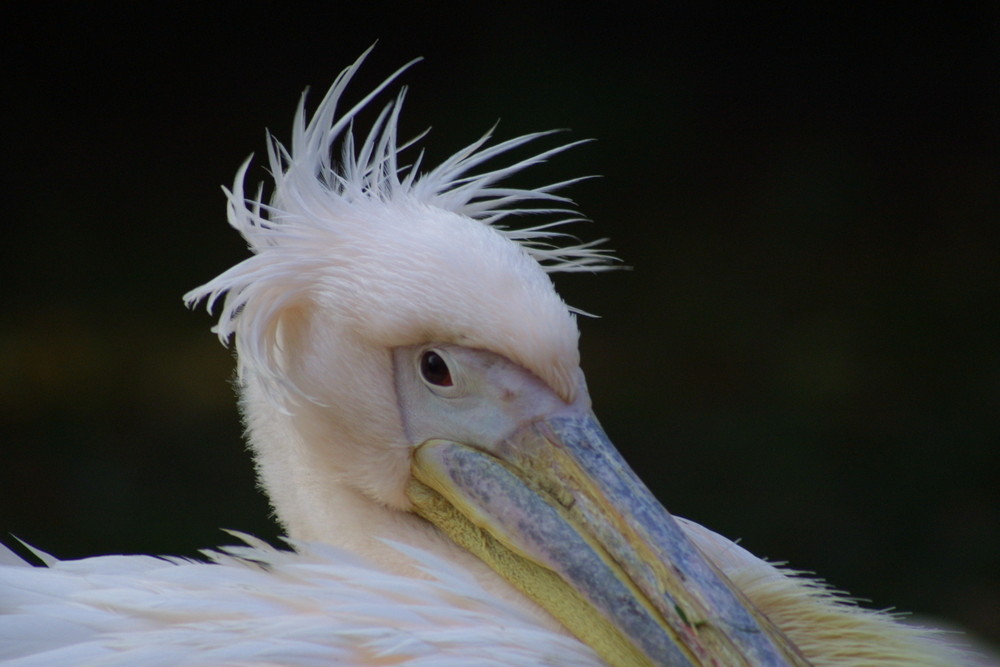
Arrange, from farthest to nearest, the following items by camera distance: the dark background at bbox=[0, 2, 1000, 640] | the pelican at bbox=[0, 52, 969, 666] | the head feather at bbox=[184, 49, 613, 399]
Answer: the dark background at bbox=[0, 2, 1000, 640] → the head feather at bbox=[184, 49, 613, 399] → the pelican at bbox=[0, 52, 969, 666]

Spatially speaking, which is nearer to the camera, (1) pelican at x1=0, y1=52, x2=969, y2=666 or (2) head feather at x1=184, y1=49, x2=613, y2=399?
(1) pelican at x1=0, y1=52, x2=969, y2=666

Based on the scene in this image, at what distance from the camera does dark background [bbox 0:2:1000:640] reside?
4633 mm

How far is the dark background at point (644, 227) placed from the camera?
4.63m

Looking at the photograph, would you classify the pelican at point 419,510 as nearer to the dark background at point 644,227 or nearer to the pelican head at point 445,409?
the pelican head at point 445,409

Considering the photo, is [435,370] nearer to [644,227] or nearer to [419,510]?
[419,510]

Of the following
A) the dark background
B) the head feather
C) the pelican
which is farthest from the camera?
the dark background

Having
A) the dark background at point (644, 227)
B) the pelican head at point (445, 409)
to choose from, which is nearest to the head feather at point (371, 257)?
the pelican head at point (445, 409)

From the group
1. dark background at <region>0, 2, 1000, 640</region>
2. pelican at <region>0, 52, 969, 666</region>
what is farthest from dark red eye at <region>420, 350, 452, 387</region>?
dark background at <region>0, 2, 1000, 640</region>

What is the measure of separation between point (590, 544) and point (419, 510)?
1.00ft

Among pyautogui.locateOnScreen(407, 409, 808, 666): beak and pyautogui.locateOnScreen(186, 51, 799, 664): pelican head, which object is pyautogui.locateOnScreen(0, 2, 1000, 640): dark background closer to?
pyautogui.locateOnScreen(186, 51, 799, 664): pelican head

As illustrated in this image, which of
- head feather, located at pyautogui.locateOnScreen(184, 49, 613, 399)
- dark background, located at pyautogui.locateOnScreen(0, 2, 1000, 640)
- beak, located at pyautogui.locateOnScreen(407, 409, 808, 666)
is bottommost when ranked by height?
beak, located at pyautogui.locateOnScreen(407, 409, 808, 666)

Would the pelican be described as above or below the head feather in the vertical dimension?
below

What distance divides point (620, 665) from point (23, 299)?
3877 mm

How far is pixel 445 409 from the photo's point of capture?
1812 millimetres
